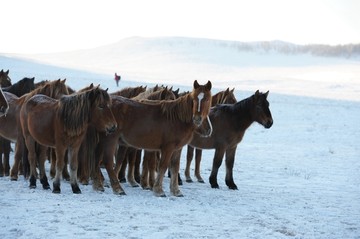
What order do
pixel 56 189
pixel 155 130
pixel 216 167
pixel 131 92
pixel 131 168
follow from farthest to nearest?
1. pixel 131 92
2. pixel 216 167
3. pixel 131 168
4. pixel 155 130
5. pixel 56 189

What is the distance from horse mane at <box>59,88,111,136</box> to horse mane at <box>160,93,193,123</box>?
1215mm

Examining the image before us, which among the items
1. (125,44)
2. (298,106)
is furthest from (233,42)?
(298,106)

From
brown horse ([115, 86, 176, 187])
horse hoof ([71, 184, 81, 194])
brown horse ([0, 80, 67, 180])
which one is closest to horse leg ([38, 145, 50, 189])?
horse hoof ([71, 184, 81, 194])

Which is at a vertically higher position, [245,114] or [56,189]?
[245,114]

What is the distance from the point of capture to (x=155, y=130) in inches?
375

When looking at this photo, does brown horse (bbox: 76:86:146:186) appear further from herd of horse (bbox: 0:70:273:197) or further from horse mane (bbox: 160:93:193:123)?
horse mane (bbox: 160:93:193:123)

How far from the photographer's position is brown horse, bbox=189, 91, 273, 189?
1116 cm

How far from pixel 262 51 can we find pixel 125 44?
1263 inches

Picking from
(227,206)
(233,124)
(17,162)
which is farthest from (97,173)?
(233,124)

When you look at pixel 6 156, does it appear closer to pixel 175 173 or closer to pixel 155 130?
pixel 155 130

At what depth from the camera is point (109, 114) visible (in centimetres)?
903

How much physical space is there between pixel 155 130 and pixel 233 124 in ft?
7.84

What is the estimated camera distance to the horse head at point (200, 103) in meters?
9.00

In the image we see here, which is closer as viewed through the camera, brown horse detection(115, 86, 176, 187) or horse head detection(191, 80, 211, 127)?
horse head detection(191, 80, 211, 127)
